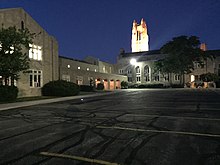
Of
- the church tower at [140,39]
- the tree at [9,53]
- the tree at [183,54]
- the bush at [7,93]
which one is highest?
the church tower at [140,39]

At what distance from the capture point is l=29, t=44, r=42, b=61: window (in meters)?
23.8

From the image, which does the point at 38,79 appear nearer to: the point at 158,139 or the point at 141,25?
the point at 158,139

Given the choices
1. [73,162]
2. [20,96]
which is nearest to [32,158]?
[73,162]

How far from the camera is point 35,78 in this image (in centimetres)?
2427

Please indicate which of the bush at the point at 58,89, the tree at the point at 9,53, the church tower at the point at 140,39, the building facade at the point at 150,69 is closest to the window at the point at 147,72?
the building facade at the point at 150,69

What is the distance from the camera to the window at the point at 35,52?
2383cm

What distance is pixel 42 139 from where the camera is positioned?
551 centimetres

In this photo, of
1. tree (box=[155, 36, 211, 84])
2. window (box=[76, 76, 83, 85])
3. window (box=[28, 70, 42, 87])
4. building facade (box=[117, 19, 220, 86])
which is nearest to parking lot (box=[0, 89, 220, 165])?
window (box=[28, 70, 42, 87])

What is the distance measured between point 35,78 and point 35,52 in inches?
141

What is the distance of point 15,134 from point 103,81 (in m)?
38.7

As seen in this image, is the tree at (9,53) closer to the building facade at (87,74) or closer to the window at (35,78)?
the window at (35,78)

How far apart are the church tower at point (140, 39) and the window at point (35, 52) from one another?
4172 inches

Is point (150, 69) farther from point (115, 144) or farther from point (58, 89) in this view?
point (115, 144)

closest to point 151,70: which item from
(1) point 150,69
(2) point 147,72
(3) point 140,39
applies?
(1) point 150,69
